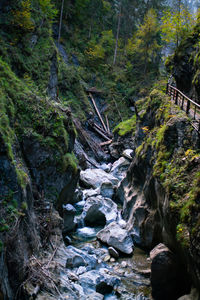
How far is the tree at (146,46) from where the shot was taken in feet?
102

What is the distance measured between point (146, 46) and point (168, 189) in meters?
30.7

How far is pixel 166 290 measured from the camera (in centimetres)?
675

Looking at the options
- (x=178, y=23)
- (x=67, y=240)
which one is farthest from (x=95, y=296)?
(x=178, y=23)

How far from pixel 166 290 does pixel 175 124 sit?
5.32 m

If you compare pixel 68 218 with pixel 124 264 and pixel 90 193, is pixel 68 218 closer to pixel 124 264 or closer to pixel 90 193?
pixel 124 264

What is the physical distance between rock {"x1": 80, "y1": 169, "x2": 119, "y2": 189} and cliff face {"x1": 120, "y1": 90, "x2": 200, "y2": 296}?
4.07m

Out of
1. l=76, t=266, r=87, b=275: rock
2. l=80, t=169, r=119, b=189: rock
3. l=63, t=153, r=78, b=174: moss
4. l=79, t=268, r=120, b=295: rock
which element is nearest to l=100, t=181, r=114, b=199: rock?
l=80, t=169, r=119, b=189: rock

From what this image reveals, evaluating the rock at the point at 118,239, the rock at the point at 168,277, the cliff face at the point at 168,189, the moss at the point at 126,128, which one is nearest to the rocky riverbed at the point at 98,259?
the rock at the point at 118,239

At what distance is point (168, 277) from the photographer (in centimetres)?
673

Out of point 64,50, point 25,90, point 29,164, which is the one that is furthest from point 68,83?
point 29,164

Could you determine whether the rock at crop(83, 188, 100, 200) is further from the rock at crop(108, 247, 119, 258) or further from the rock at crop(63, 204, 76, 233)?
the rock at crop(108, 247, 119, 258)

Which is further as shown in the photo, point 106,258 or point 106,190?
point 106,190

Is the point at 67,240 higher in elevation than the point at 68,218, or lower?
lower

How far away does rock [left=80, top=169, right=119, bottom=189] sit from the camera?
16812 mm
